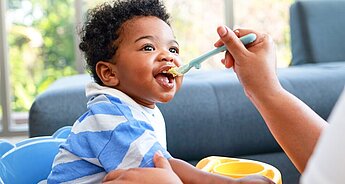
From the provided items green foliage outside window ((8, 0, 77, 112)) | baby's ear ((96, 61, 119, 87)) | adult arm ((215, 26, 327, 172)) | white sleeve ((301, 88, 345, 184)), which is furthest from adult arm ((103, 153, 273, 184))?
green foliage outside window ((8, 0, 77, 112))

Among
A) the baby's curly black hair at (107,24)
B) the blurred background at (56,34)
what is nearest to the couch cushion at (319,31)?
the blurred background at (56,34)

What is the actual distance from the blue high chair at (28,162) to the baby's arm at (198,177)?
1.17 feet

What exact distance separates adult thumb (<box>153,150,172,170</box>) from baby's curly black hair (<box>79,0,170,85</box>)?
0.27m

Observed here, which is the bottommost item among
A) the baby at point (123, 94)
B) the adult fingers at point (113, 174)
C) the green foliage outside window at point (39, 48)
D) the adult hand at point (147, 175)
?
the green foliage outside window at point (39, 48)

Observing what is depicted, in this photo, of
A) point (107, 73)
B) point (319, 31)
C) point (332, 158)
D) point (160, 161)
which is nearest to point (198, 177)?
point (160, 161)

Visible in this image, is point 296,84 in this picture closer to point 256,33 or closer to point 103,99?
point 256,33

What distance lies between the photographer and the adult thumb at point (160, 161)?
808mm

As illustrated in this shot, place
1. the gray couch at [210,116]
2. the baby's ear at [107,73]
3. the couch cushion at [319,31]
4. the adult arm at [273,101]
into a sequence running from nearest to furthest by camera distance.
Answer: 1. the adult arm at [273,101]
2. the baby's ear at [107,73]
3. the gray couch at [210,116]
4. the couch cushion at [319,31]

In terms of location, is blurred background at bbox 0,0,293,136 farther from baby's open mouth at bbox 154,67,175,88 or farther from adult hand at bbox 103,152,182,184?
adult hand at bbox 103,152,182,184

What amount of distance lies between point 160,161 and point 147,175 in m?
0.04

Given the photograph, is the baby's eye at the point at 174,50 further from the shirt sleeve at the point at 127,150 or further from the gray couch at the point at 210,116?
the gray couch at the point at 210,116

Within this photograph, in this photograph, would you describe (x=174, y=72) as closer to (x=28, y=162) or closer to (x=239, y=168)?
(x=239, y=168)

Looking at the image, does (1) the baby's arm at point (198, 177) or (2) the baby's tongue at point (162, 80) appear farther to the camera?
(2) the baby's tongue at point (162, 80)

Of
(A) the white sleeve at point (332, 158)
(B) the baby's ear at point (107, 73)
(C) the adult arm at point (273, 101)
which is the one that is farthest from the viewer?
(B) the baby's ear at point (107, 73)
